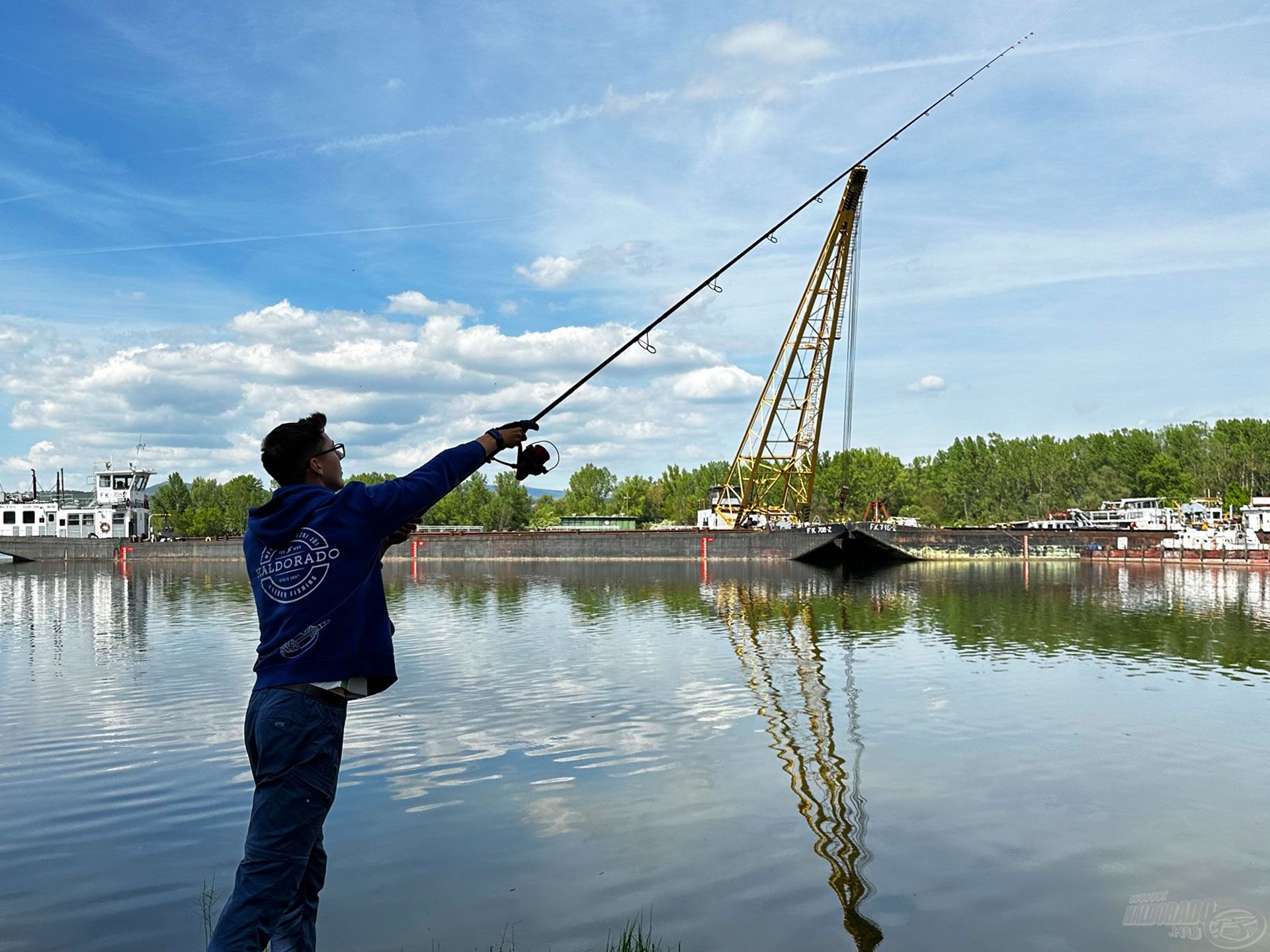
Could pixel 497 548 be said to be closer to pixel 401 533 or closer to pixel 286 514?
pixel 401 533

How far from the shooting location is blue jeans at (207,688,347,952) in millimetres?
4469

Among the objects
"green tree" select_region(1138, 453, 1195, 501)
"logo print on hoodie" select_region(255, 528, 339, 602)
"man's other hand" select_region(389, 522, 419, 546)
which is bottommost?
"logo print on hoodie" select_region(255, 528, 339, 602)

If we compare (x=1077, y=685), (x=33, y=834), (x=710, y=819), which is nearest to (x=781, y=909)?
(x=710, y=819)

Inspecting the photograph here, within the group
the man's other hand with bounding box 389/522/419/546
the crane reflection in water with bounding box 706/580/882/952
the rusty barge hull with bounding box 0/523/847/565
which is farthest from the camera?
the rusty barge hull with bounding box 0/523/847/565

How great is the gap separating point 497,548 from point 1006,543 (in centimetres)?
3862

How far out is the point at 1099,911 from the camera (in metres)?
7.39

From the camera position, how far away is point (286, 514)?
4.66 m

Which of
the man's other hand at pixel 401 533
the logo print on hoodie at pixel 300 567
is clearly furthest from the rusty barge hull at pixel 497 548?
the logo print on hoodie at pixel 300 567

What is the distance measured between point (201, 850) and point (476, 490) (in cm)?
14689

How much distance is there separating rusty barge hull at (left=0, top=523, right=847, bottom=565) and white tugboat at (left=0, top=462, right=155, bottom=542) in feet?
7.28

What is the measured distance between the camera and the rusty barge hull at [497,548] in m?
72.0
